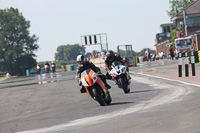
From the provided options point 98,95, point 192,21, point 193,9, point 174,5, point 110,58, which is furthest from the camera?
point 174,5

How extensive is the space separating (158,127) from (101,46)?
62229mm

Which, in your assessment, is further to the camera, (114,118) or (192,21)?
(192,21)

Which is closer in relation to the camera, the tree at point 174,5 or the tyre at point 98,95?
the tyre at point 98,95

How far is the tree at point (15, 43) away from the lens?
9162cm

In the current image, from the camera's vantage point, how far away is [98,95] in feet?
37.1

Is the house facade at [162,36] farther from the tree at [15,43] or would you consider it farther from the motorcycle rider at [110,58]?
the motorcycle rider at [110,58]

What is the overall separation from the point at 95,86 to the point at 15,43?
85276 millimetres

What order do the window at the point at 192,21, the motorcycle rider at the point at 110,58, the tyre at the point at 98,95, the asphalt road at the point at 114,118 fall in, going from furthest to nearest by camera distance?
the window at the point at 192,21
the motorcycle rider at the point at 110,58
the tyre at the point at 98,95
the asphalt road at the point at 114,118

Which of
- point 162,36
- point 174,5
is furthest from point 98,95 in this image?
point 162,36

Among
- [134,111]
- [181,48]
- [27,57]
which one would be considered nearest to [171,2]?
[27,57]

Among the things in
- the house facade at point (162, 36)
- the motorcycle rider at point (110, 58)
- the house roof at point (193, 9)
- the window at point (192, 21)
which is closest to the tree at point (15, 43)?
the house facade at point (162, 36)

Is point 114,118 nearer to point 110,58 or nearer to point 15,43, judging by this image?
point 110,58

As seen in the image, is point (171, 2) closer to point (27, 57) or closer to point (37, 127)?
point (27, 57)

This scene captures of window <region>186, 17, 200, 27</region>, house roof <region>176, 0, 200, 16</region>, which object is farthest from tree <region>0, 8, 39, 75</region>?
window <region>186, 17, 200, 27</region>
